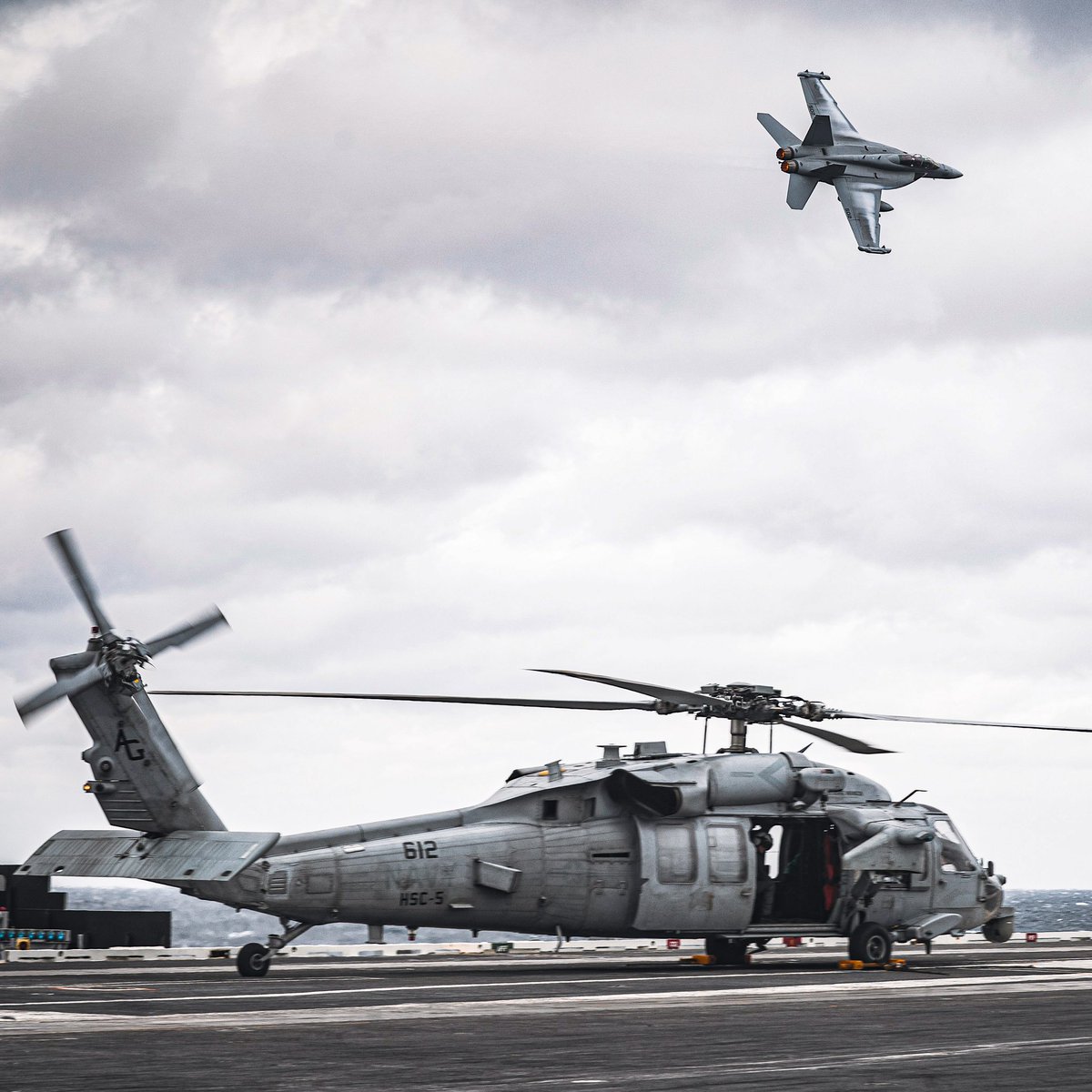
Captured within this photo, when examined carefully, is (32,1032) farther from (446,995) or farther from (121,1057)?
(446,995)

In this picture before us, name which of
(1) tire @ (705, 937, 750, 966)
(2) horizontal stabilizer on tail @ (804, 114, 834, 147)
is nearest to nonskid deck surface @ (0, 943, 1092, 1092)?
(1) tire @ (705, 937, 750, 966)

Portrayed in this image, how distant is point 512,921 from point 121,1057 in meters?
15.7

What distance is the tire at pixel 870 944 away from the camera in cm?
3030

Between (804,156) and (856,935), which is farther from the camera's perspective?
(804,156)

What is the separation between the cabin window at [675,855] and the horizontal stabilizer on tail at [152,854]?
791cm

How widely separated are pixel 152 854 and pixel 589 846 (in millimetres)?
8404

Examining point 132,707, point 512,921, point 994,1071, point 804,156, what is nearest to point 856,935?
point 512,921

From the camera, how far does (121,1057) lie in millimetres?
13797

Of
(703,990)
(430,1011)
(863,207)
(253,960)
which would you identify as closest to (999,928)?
(703,990)

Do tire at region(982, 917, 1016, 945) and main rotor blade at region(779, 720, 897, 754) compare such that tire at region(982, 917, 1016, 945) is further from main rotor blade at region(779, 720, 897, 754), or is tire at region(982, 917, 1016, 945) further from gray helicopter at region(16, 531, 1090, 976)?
main rotor blade at region(779, 720, 897, 754)

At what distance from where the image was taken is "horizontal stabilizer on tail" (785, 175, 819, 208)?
43906 millimetres

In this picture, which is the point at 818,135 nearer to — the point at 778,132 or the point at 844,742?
the point at 778,132

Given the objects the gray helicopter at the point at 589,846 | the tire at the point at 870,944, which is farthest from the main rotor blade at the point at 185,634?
the tire at the point at 870,944

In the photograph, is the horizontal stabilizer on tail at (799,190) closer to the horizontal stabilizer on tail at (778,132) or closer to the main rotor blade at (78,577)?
the horizontal stabilizer on tail at (778,132)
